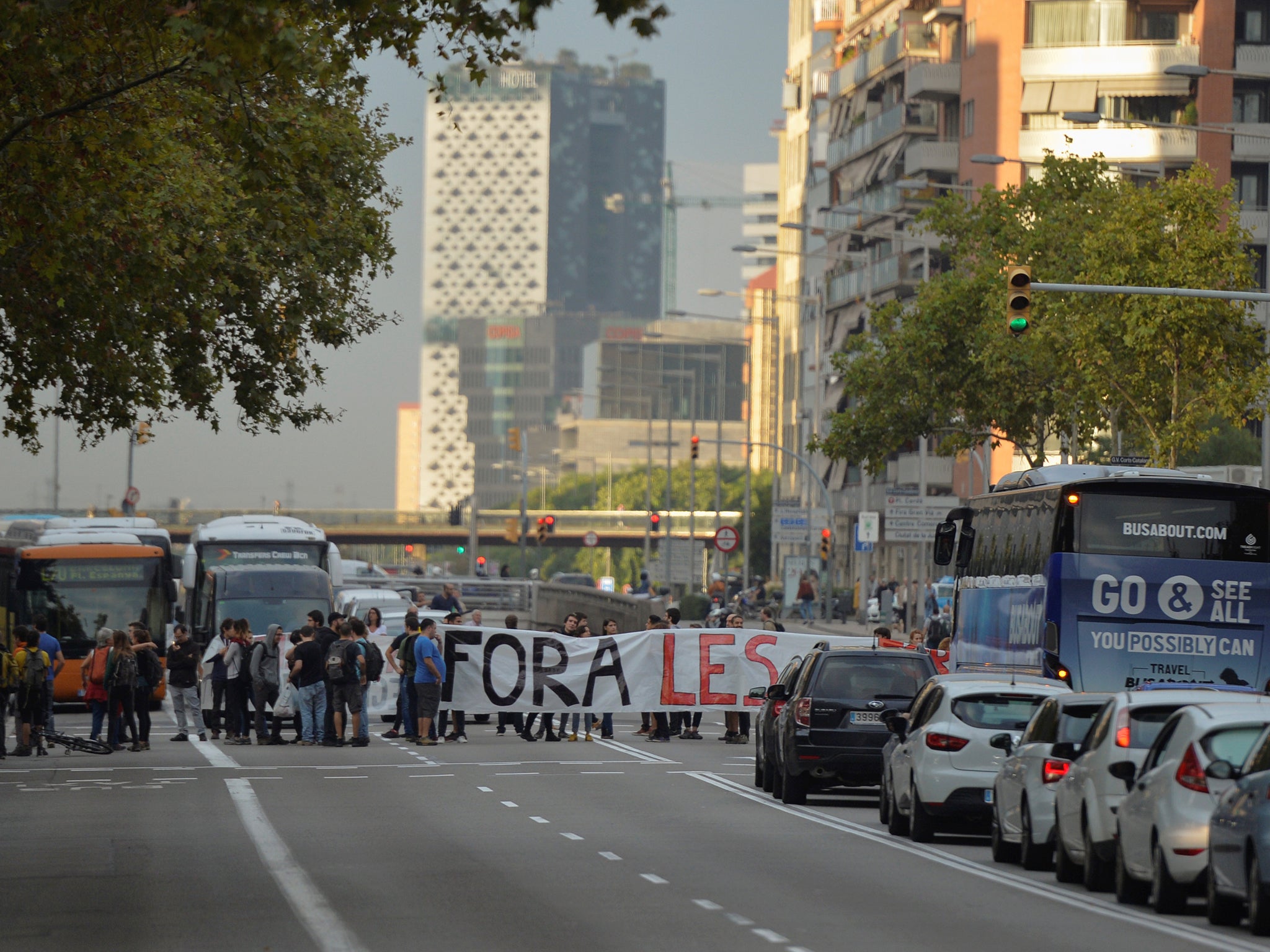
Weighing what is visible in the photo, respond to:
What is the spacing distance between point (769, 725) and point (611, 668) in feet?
32.8

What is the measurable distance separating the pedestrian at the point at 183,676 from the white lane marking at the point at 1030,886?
12.0 m

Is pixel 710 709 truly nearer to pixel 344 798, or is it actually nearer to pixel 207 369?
pixel 207 369

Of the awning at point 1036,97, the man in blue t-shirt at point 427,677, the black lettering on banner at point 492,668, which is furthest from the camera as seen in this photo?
the awning at point 1036,97

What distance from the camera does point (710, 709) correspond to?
112 ft

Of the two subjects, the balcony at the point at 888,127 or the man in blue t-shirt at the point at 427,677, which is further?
the balcony at the point at 888,127

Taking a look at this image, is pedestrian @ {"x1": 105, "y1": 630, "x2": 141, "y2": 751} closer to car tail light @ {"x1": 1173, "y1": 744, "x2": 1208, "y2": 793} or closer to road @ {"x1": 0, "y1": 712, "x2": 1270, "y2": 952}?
road @ {"x1": 0, "y1": 712, "x2": 1270, "y2": 952}

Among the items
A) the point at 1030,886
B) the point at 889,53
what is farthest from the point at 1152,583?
the point at 889,53

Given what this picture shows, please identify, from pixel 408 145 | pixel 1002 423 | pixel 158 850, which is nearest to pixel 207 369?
pixel 408 145

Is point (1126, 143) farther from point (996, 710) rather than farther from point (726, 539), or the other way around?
point (996, 710)

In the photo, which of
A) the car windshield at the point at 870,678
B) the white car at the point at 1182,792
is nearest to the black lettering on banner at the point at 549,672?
the car windshield at the point at 870,678

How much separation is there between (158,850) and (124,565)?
88.6 feet

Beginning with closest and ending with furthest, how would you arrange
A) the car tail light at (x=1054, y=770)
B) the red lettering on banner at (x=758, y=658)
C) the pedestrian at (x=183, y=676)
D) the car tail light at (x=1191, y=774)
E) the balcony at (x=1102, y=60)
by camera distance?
the car tail light at (x=1191, y=774) → the car tail light at (x=1054, y=770) → the pedestrian at (x=183, y=676) → the red lettering on banner at (x=758, y=658) → the balcony at (x=1102, y=60)

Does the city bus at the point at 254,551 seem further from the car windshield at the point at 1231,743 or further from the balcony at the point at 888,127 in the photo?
the balcony at the point at 888,127

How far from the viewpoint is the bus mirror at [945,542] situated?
29906mm
